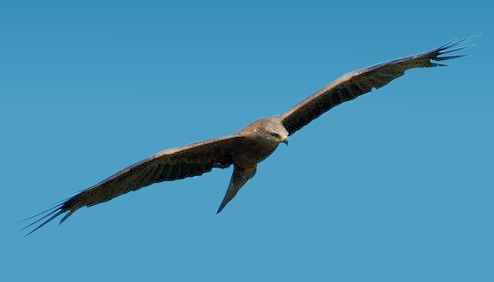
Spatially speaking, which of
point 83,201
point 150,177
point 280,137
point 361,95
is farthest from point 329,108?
point 83,201

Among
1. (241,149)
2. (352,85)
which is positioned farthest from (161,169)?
(352,85)

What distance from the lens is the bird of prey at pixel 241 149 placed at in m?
13.1

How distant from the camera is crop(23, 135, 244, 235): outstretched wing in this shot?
13.1m

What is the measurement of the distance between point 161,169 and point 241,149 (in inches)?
45.2

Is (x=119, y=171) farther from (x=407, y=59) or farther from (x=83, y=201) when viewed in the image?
(x=407, y=59)

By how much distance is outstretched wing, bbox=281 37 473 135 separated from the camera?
1441cm

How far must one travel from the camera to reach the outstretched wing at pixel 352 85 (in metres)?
14.4

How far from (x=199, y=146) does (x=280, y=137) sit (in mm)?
1136

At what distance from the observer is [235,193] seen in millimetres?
13867

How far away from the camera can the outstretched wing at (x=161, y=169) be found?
13117mm

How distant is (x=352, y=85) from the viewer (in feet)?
48.1

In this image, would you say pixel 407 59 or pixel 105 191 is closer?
pixel 105 191

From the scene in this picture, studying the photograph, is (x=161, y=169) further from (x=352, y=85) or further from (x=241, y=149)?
(x=352, y=85)

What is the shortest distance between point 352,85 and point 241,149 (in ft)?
7.63
